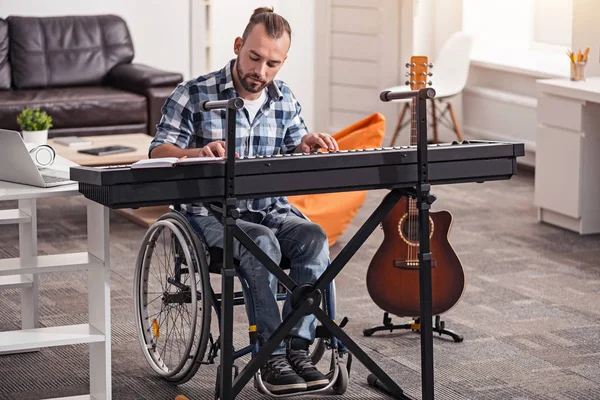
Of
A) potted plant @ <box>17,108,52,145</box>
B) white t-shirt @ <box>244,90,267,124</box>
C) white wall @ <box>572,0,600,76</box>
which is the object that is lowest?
potted plant @ <box>17,108,52,145</box>

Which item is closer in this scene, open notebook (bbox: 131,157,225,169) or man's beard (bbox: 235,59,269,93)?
open notebook (bbox: 131,157,225,169)

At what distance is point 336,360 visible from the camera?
10.4 ft

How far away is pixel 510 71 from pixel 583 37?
1327mm

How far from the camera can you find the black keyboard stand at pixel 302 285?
2.74m

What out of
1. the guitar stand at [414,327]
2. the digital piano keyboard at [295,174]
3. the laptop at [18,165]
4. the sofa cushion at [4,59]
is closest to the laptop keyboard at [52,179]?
the laptop at [18,165]

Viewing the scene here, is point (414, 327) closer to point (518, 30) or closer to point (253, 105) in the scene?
point (253, 105)

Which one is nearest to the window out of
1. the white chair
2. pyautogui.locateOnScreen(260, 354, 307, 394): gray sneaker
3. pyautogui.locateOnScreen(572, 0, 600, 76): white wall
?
the white chair

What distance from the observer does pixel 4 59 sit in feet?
23.1

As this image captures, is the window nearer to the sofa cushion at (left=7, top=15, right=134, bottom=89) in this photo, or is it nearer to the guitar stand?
the sofa cushion at (left=7, top=15, right=134, bottom=89)

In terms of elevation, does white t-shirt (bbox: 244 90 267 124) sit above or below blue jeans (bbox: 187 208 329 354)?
above

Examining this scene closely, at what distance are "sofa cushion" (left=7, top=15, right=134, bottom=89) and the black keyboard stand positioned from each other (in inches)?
178

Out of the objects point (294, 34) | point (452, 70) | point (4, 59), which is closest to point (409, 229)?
point (452, 70)

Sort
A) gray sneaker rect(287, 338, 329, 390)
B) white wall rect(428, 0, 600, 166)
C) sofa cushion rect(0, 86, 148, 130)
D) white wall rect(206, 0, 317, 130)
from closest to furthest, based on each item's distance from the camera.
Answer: gray sneaker rect(287, 338, 329, 390) < sofa cushion rect(0, 86, 148, 130) < white wall rect(428, 0, 600, 166) < white wall rect(206, 0, 317, 130)

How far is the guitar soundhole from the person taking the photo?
3689 mm
